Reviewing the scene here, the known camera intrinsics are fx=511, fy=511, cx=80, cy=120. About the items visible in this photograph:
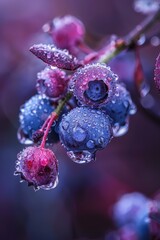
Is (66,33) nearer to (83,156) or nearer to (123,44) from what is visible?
(123,44)

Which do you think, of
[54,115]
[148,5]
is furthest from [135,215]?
[54,115]

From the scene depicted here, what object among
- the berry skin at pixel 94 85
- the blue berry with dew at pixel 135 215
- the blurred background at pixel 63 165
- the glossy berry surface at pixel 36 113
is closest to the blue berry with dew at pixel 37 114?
the glossy berry surface at pixel 36 113

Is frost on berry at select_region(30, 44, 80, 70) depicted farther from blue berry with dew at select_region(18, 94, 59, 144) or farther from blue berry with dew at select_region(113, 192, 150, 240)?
blue berry with dew at select_region(113, 192, 150, 240)

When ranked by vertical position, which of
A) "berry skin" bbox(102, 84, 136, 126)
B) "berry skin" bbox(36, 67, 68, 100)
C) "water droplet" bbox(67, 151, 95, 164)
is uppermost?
"berry skin" bbox(36, 67, 68, 100)

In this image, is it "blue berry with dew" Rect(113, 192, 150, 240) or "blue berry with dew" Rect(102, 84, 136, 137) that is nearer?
"blue berry with dew" Rect(102, 84, 136, 137)

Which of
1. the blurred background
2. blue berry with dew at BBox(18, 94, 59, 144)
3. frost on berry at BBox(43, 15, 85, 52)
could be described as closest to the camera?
blue berry with dew at BBox(18, 94, 59, 144)

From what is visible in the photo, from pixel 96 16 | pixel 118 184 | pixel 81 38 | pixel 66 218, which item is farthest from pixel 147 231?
pixel 96 16

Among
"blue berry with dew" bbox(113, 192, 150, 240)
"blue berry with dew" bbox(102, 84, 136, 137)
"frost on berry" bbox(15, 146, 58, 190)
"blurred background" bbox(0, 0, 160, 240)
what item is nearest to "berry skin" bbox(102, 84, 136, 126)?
"blue berry with dew" bbox(102, 84, 136, 137)

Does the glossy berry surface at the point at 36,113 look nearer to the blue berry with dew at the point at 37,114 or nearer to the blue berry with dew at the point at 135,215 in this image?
the blue berry with dew at the point at 37,114
